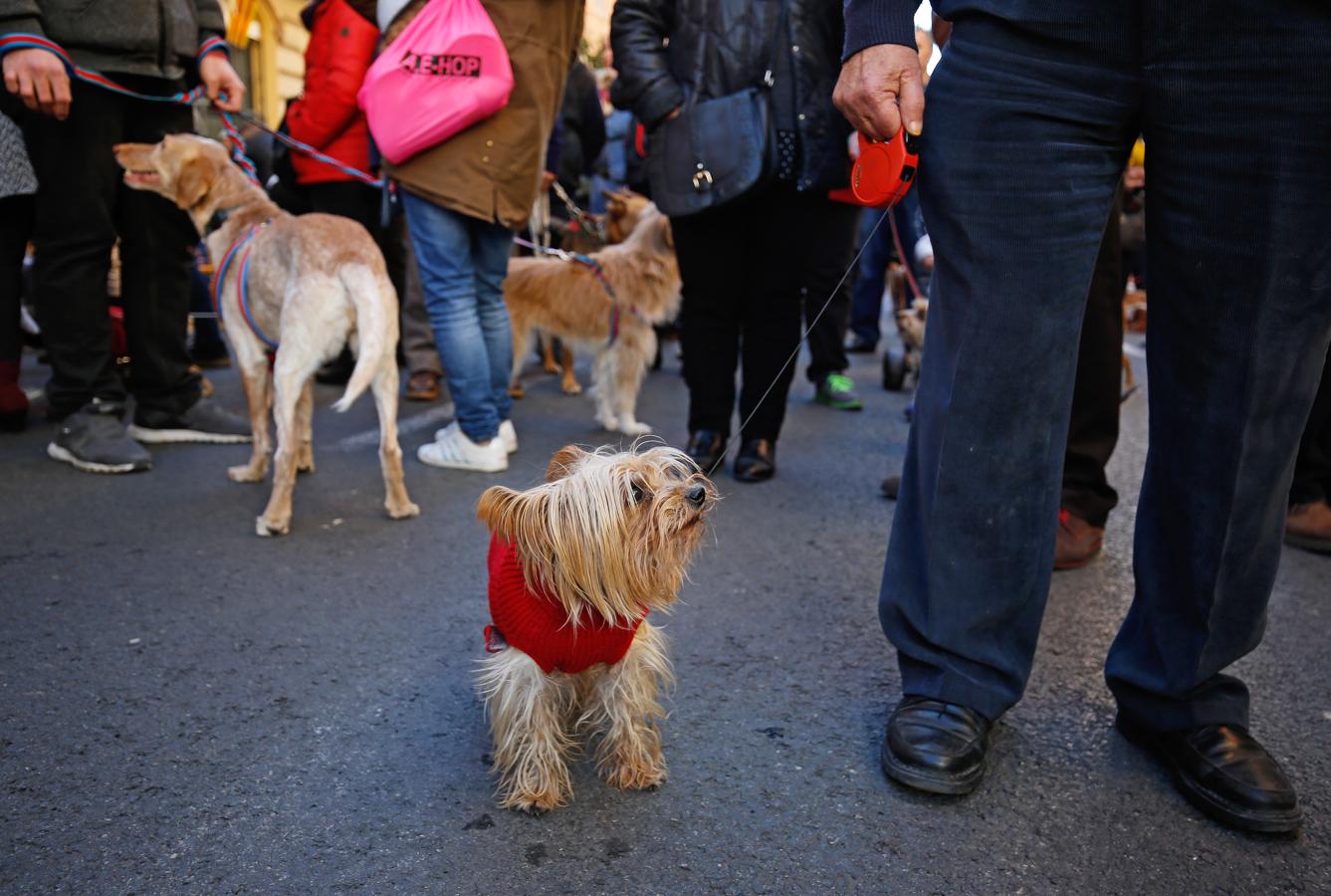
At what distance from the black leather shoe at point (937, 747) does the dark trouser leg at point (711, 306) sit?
2.52 metres

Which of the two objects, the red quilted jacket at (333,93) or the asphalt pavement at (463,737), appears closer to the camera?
the asphalt pavement at (463,737)

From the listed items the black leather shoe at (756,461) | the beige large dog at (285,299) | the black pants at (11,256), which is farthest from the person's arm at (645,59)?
the black pants at (11,256)

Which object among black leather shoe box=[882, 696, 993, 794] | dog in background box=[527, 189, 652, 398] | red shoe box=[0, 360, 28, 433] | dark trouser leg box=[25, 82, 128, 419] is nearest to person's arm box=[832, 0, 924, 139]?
black leather shoe box=[882, 696, 993, 794]

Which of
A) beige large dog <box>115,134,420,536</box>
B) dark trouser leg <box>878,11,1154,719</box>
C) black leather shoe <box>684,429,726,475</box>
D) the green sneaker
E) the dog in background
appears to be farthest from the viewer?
the dog in background

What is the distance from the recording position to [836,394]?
22.5 ft

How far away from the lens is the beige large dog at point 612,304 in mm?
6027

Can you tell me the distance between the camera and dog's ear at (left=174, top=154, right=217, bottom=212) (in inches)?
167

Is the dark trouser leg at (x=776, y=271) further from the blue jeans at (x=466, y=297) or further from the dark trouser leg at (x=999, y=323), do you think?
the dark trouser leg at (x=999, y=323)

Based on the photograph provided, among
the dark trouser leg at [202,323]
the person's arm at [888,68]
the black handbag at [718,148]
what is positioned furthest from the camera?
the dark trouser leg at [202,323]

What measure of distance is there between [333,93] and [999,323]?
4.47m

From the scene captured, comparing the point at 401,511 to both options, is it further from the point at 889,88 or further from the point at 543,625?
the point at 889,88

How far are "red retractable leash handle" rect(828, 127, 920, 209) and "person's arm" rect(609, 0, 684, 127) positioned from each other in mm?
2107

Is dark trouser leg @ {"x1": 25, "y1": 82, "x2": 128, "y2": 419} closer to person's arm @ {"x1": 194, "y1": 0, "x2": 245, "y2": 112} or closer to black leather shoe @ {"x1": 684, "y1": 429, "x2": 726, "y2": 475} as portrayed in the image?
person's arm @ {"x1": 194, "y1": 0, "x2": 245, "y2": 112}

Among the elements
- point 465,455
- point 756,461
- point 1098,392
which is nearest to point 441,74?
point 465,455
